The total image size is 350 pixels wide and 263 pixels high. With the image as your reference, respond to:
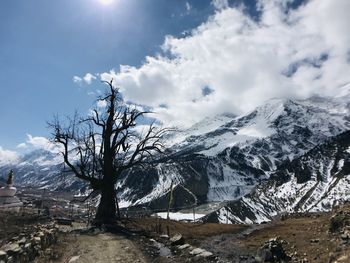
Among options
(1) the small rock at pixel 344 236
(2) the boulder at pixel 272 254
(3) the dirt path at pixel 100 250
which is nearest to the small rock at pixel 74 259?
(3) the dirt path at pixel 100 250

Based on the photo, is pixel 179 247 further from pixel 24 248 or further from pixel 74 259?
pixel 24 248

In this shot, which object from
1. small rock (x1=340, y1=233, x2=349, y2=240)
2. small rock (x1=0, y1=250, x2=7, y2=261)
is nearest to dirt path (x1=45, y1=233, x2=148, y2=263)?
small rock (x1=0, y1=250, x2=7, y2=261)

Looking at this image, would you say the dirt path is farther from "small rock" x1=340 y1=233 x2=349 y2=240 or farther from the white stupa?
the white stupa

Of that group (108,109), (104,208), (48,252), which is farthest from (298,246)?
(108,109)

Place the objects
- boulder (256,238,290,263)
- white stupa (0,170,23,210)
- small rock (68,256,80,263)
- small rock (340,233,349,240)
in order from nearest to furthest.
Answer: small rock (68,256,80,263) → boulder (256,238,290,263) → small rock (340,233,349,240) → white stupa (0,170,23,210)

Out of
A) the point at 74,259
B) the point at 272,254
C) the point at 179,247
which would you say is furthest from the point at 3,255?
the point at 272,254

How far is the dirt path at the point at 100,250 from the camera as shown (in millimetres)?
21688

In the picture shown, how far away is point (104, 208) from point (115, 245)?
53.4 feet

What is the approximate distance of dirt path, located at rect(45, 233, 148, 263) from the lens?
21.7m

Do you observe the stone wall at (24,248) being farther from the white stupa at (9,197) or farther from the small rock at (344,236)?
the white stupa at (9,197)

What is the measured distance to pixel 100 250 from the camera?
79.9ft

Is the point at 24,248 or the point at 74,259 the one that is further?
the point at 74,259

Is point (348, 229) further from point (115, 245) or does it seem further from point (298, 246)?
point (115, 245)

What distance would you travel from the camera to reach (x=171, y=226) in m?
40.4
